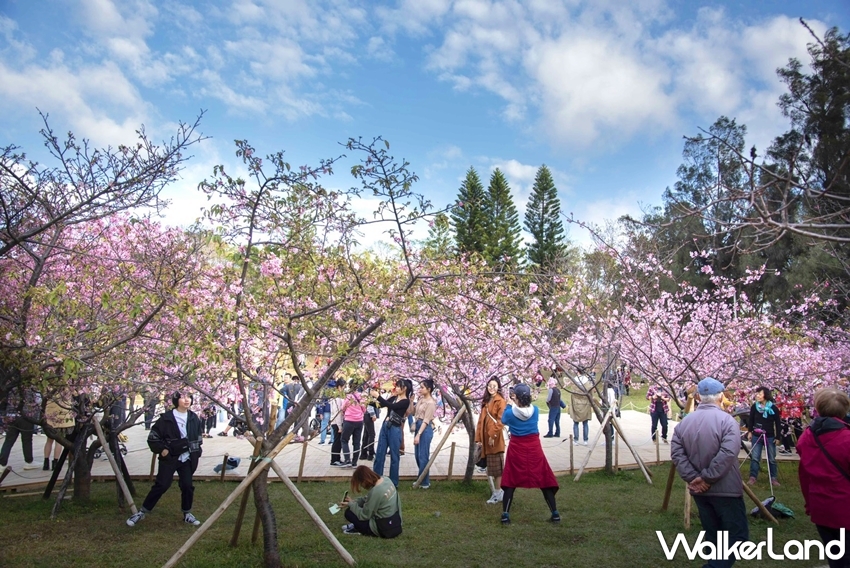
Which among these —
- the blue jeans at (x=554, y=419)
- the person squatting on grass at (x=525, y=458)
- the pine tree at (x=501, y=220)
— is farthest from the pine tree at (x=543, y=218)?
the person squatting on grass at (x=525, y=458)

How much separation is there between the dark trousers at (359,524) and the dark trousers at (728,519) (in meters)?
3.23

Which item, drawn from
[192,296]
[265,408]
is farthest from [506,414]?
[192,296]

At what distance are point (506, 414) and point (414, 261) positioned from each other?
2165 millimetres

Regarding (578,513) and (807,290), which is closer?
(578,513)

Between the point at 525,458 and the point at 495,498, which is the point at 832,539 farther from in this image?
the point at 495,498

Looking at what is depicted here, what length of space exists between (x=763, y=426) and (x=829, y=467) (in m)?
4.88

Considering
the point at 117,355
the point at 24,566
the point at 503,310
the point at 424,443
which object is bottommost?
the point at 24,566

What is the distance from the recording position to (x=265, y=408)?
567 centimetres

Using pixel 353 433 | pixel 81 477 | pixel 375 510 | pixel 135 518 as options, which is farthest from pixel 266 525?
pixel 353 433

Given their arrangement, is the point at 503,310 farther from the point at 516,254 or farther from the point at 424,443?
the point at 516,254

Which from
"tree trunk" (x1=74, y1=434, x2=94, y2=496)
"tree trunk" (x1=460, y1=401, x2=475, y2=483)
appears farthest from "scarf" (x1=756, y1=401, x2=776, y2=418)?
"tree trunk" (x1=74, y1=434, x2=94, y2=496)

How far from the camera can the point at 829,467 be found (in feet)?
13.3

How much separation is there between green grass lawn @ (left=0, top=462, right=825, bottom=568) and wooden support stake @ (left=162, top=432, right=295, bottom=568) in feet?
1.91

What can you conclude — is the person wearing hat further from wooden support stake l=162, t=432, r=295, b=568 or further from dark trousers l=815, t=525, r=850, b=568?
wooden support stake l=162, t=432, r=295, b=568
